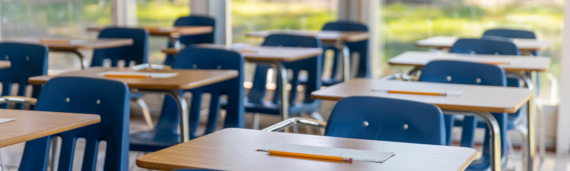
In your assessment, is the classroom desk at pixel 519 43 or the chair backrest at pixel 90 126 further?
the classroom desk at pixel 519 43

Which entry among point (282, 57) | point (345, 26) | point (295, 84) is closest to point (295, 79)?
point (295, 84)

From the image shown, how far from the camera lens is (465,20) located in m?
4.80

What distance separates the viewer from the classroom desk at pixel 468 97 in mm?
2162

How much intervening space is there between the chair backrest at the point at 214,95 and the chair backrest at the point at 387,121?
44.4 inches

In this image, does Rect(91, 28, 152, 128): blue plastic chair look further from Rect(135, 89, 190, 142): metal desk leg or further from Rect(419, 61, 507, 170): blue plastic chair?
Rect(419, 61, 507, 170): blue plastic chair

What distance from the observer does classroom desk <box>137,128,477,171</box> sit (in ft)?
4.46

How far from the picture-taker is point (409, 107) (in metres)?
1.87

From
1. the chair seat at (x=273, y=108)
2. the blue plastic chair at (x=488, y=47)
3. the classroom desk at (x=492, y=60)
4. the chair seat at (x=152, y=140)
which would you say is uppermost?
the blue plastic chair at (x=488, y=47)

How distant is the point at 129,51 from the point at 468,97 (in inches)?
113

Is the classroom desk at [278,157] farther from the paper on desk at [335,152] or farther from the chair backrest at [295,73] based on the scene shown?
the chair backrest at [295,73]

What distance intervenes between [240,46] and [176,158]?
2896 mm

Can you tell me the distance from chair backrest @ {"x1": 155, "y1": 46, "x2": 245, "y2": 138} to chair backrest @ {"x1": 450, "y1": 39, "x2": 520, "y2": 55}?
4.62 feet

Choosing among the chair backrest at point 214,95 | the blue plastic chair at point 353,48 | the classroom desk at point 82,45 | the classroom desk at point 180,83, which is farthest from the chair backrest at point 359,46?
the classroom desk at point 180,83

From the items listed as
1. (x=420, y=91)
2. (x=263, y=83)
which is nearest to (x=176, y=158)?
(x=420, y=91)
